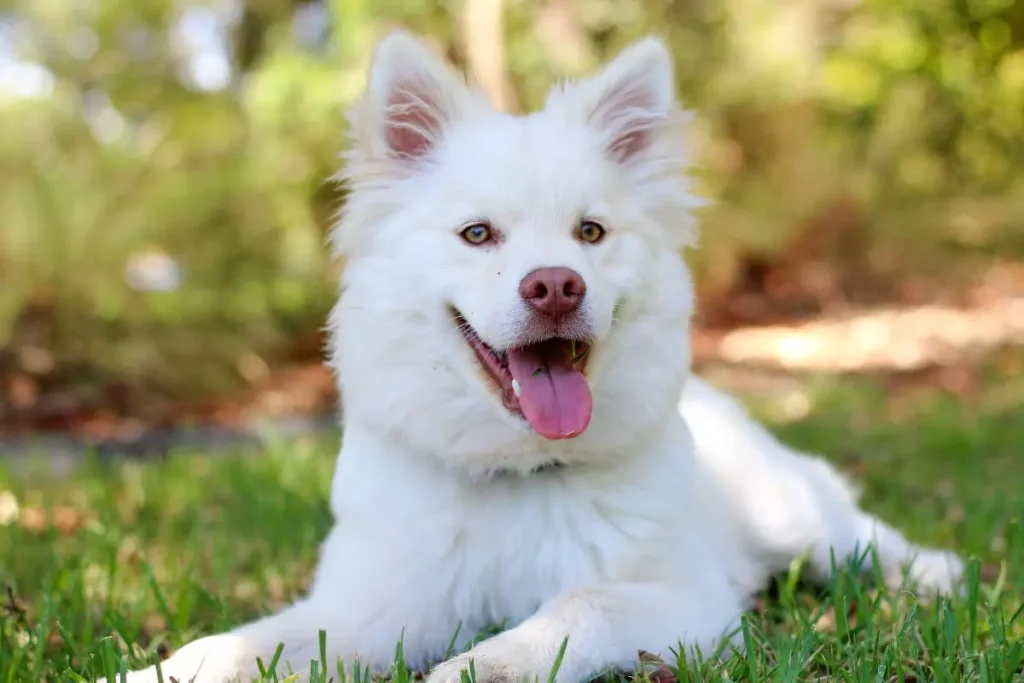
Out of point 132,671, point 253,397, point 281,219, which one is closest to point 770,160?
point 281,219

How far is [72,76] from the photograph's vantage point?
12.0 meters

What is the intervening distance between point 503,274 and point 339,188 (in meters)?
0.86

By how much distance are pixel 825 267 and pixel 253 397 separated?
8699 mm

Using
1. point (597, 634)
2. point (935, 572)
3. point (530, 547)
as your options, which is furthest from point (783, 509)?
point (597, 634)

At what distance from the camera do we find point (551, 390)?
2582 mm

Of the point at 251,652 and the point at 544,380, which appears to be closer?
the point at 251,652

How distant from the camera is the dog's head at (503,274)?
257cm

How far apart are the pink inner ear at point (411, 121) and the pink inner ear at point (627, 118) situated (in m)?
0.55

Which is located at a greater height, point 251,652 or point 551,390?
point 551,390

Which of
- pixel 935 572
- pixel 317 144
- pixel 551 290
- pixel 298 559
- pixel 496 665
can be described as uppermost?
pixel 317 144

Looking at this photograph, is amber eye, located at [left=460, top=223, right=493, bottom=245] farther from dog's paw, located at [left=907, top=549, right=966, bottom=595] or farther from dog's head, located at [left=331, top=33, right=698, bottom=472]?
dog's paw, located at [left=907, top=549, right=966, bottom=595]

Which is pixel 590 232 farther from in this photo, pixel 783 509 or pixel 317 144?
pixel 317 144

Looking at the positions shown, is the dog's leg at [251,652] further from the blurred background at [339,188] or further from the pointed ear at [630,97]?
the blurred background at [339,188]

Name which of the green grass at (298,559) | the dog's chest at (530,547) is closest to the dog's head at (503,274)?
the dog's chest at (530,547)
